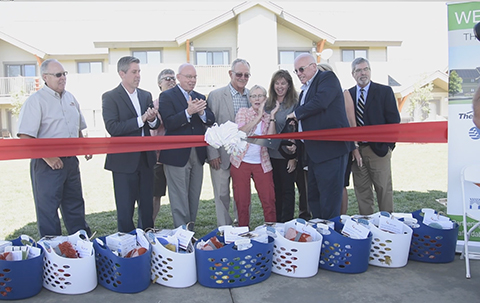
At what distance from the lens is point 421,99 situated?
91.0 ft

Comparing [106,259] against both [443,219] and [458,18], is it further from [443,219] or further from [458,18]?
[458,18]

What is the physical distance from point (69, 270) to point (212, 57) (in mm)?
19960

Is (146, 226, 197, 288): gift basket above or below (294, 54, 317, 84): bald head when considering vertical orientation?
below

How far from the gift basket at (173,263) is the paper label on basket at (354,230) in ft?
4.85

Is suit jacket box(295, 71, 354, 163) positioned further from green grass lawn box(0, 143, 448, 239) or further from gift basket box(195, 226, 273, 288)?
green grass lawn box(0, 143, 448, 239)

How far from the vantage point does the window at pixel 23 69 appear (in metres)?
25.2

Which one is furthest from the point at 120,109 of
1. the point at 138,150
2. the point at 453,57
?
the point at 453,57

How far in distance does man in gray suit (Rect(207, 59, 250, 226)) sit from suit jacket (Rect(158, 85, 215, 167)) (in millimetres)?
240

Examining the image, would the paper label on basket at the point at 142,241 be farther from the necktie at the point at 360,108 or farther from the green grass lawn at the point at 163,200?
the necktie at the point at 360,108

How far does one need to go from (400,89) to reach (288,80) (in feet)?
75.3

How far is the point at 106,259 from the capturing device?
340 centimetres

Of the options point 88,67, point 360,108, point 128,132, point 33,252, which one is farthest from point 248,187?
point 88,67

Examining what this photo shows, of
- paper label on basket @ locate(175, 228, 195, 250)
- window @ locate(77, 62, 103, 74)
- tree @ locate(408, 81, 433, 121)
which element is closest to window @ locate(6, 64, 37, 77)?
window @ locate(77, 62, 103, 74)

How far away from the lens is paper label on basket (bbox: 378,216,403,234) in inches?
154
